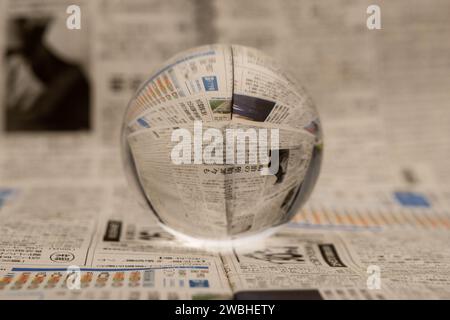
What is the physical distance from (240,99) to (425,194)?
2.15 ft

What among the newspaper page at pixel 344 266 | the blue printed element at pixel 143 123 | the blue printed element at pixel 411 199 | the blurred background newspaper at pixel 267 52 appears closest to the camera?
the newspaper page at pixel 344 266

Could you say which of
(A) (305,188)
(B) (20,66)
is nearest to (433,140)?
(A) (305,188)

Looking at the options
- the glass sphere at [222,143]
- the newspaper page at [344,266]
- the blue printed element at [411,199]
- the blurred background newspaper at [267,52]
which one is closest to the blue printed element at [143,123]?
the glass sphere at [222,143]

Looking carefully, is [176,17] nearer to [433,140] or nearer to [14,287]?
[433,140]

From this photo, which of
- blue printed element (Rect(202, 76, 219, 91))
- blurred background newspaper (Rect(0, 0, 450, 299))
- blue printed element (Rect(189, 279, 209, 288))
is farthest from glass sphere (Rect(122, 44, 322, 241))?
blurred background newspaper (Rect(0, 0, 450, 299))

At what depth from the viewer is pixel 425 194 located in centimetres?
116

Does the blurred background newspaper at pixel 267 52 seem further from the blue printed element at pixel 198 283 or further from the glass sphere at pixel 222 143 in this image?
the blue printed element at pixel 198 283

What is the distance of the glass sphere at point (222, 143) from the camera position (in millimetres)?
685

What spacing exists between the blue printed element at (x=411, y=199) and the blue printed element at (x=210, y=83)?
57 centimetres

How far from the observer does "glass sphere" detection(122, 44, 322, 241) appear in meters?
0.69

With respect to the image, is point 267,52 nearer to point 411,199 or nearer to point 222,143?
point 411,199

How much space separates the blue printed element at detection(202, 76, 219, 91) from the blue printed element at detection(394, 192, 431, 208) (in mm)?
575

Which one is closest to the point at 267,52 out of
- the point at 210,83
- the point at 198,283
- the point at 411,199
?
the point at 411,199

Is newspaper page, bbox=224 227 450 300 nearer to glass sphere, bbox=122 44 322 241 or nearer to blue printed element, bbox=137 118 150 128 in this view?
glass sphere, bbox=122 44 322 241
